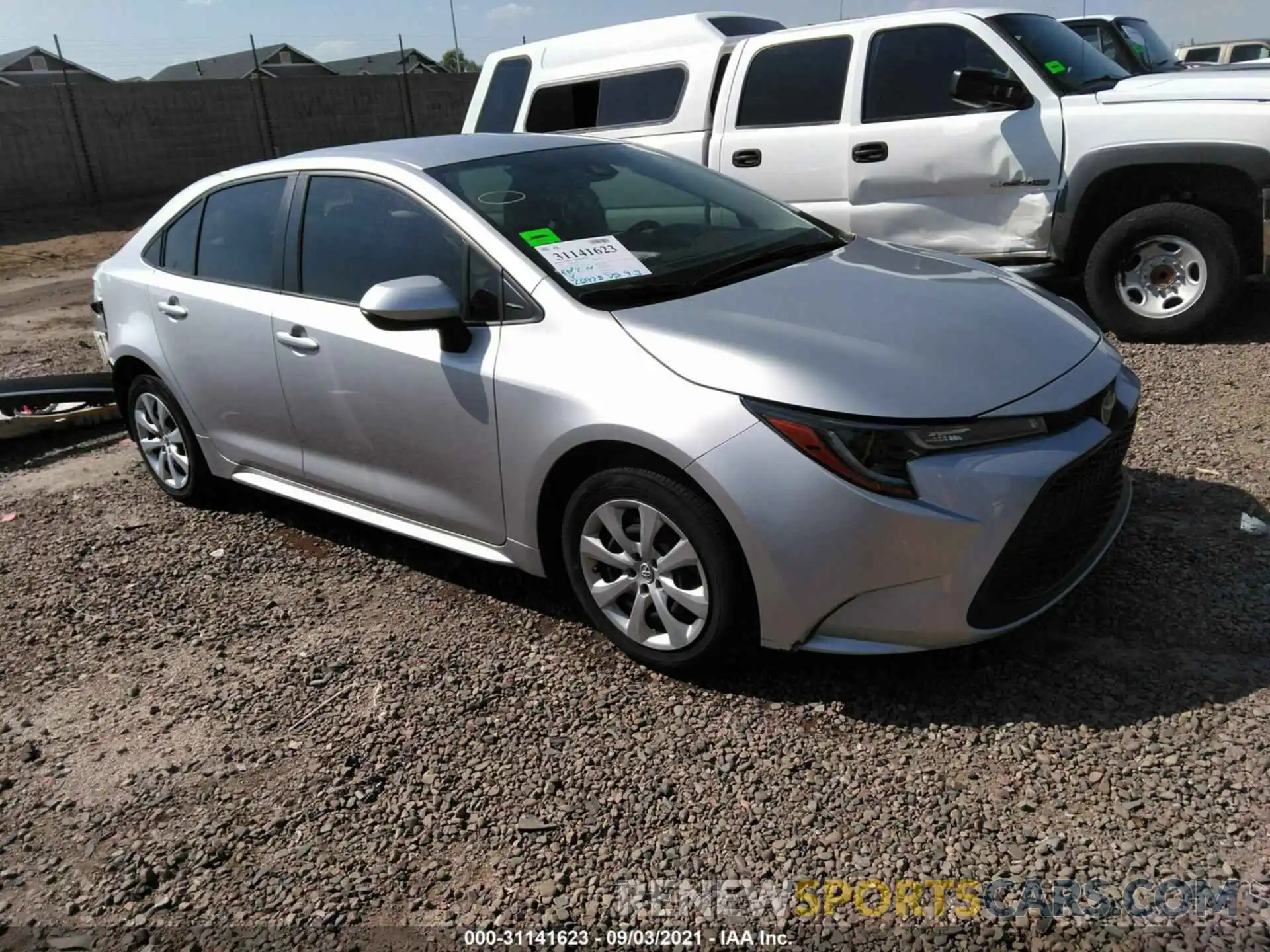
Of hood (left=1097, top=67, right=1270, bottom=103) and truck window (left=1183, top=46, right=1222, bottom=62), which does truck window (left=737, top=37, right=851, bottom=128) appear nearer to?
hood (left=1097, top=67, right=1270, bottom=103)

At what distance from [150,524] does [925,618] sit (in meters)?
3.73

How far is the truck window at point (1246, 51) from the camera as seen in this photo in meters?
15.8

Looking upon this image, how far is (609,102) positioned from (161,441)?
4.22m

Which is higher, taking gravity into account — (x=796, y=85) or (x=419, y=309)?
(x=796, y=85)

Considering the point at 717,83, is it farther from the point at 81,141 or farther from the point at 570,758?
the point at 81,141

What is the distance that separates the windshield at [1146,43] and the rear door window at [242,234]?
7.16m

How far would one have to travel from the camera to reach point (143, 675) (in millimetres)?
3570

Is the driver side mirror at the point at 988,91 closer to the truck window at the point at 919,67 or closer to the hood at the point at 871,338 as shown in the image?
the truck window at the point at 919,67

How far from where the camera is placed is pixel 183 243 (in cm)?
465

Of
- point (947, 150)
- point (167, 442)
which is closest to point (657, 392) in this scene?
point (167, 442)

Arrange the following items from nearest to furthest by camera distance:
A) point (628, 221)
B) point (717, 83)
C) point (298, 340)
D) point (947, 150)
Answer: point (628, 221) → point (298, 340) → point (947, 150) → point (717, 83)

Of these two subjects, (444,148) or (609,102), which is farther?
(609,102)

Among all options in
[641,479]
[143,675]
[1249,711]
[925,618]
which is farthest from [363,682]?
[1249,711]

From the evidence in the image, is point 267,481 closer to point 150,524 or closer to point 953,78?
point 150,524
